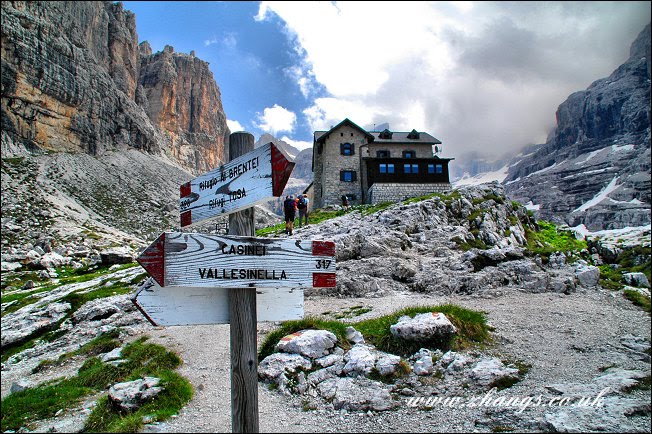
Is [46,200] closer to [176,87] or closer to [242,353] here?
[242,353]

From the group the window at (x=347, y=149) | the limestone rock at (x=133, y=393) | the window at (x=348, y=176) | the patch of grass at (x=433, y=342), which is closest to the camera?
the limestone rock at (x=133, y=393)

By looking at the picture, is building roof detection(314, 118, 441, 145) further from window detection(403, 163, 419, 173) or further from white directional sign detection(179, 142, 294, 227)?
white directional sign detection(179, 142, 294, 227)

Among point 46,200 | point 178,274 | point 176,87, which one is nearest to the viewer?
point 178,274

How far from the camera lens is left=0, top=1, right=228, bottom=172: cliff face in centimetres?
8212

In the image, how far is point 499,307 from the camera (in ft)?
45.2

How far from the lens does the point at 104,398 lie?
7.65 m

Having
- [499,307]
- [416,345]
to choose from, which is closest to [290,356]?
[416,345]

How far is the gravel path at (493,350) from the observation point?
6.62 meters

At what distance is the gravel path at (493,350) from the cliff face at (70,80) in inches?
→ 3526

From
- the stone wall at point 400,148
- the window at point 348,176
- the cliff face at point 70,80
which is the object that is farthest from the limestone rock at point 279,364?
the cliff face at point 70,80

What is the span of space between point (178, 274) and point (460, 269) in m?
16.9

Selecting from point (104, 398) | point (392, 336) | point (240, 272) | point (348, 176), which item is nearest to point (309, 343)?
point (392, 336)

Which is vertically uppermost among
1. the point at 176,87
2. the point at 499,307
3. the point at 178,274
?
the point at 176,87

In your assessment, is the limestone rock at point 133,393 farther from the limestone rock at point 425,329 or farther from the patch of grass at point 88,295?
the patch of grass at point 88,295
